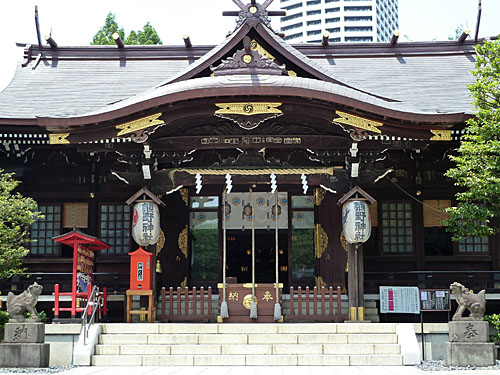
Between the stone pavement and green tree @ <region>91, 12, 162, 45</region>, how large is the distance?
87.4ft

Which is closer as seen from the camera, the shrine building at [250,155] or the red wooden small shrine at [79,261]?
the red wooden small shrine at [79,261]

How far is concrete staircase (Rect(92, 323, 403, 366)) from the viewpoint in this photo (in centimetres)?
1255

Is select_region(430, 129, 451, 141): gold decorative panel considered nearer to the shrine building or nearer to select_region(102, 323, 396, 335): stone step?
the shrine building

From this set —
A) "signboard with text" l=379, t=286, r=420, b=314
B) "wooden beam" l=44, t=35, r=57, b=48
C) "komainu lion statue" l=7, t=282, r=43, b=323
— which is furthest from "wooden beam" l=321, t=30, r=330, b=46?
"komainu lion statue" l=7, t=282, r=43, b=323

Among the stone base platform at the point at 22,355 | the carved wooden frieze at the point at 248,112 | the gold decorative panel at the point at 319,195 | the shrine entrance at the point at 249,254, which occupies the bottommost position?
the stone base platform at the point at 22,355

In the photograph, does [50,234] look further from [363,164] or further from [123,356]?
[363,164]

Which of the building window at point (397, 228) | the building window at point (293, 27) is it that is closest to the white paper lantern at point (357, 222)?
the building window at point (397, 228)

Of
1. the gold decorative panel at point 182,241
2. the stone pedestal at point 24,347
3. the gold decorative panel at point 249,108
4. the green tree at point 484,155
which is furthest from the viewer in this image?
the gold decorative panel at point 182,241

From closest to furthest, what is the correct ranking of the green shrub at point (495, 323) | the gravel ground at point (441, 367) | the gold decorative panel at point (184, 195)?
the gravel ground at point (441, 367) < the green shrub at point (495, 323) < the gold decorative panel at point (184, 195)

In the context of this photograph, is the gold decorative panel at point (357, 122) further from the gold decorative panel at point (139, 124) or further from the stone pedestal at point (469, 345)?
the stone pedestal at point (469, 345)

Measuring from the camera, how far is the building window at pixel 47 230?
1783cm

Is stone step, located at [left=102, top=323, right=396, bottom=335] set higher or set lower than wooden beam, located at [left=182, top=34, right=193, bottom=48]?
lower

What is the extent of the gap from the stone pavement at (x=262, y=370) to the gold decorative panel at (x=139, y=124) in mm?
5485

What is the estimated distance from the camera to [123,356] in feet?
41.9
